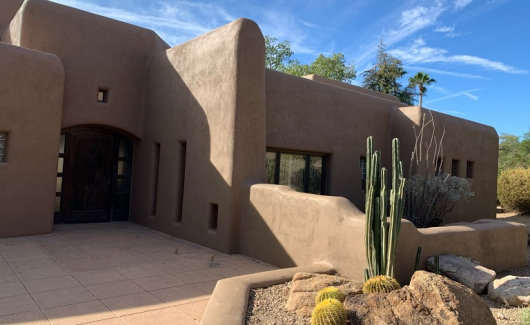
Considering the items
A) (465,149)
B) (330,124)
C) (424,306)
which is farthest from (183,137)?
(465,149)

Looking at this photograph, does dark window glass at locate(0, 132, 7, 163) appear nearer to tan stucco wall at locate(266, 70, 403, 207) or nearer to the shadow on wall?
the shadow on wall

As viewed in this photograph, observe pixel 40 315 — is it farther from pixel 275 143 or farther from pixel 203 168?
pixel 275 143

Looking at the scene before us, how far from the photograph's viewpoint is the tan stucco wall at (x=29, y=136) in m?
8.12

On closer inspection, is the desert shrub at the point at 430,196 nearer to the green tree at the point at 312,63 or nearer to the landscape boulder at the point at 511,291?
the landscape boulder at the point at 511,291

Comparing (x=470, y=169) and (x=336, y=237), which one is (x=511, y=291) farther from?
(x=470, y=169)

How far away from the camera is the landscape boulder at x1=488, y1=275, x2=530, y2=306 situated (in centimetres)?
507

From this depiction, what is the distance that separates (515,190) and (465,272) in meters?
14.4

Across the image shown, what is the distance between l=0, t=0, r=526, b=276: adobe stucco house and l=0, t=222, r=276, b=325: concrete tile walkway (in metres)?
0.70

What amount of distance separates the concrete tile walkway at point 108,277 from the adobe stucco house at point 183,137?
→ 0.70 metres

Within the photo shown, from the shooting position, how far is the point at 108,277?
18.9 feet

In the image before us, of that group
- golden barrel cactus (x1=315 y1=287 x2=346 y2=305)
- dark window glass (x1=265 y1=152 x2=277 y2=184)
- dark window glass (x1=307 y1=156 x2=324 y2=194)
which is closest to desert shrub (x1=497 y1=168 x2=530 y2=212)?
dark window glass (x1=307 y1=156 x2=324 y2=194)

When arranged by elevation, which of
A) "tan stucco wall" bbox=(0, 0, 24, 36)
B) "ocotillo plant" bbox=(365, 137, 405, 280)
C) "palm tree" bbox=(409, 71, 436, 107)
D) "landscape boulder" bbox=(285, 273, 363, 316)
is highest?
"palm tree" bbox=(409, 71, 436, 107)

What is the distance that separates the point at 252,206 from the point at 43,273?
11.7 feet

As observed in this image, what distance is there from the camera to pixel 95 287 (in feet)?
17.4
